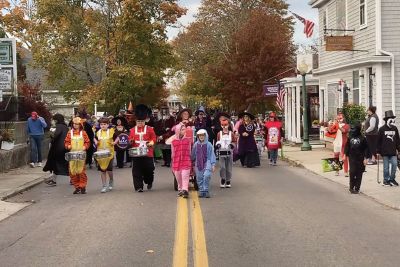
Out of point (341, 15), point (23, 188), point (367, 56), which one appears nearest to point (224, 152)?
point (23, 188)

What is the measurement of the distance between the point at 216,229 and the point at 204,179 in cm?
332

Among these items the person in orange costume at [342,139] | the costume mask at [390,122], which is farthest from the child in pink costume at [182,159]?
the person in orange costume at [342,139]

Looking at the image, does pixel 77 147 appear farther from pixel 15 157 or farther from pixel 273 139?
pixel 273 139

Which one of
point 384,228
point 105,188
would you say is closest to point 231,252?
point 384,228

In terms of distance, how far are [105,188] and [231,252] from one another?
255 inches

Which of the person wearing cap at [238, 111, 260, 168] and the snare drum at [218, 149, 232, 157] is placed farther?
the person wearing cap at [238, 111, 260, 168]

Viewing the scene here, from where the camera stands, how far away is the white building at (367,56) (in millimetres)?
21219

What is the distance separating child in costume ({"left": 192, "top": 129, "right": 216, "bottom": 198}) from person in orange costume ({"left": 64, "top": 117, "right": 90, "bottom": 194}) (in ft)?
8.27

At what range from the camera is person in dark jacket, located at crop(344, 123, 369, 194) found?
504 inches

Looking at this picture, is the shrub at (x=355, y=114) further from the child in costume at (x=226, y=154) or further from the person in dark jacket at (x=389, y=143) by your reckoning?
the child in costume at (x=226, y=154)

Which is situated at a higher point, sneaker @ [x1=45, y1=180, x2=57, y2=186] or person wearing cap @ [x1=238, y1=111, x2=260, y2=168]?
person wearing cap @ [x1=238, y1=111, x2=260, y2=168]

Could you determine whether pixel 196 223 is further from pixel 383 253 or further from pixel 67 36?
pixel 67 36

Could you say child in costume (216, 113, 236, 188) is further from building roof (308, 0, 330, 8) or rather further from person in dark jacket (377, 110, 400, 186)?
building roof (308, 0, 330, 8)

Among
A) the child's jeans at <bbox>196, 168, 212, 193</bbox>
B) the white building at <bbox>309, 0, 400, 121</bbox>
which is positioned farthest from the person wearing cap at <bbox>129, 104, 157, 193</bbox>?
the white building at <bbox>309, 0, 400, 121</bbox>
